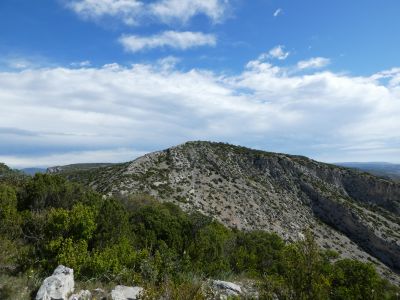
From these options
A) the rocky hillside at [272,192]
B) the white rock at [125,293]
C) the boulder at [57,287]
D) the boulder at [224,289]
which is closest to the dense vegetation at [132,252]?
the white rock at [125,293]

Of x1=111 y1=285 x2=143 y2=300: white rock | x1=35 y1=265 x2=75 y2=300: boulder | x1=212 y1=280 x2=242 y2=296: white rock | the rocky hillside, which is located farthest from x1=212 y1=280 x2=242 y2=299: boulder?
the rocky hillside

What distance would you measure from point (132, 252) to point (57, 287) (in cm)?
441

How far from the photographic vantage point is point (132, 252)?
12906mm

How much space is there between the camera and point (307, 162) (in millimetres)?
81750

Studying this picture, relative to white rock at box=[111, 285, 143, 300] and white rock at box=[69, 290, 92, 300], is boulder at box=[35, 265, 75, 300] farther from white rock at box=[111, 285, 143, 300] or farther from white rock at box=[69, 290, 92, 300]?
white rock at box=[111, 285, 143, 300]

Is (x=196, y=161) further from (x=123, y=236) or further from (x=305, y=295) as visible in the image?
(x=305, y=295)

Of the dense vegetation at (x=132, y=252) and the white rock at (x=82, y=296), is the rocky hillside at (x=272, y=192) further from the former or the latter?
the white rock at (x=82, y=296)

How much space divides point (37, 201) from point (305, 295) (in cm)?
1552

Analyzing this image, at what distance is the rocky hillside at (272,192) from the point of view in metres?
49.8

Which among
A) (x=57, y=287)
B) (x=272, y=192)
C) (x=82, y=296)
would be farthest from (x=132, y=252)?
(x=272, y=192)

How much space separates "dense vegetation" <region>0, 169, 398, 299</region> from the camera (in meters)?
7.97

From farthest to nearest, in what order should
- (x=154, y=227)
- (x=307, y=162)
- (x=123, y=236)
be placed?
(x=307, y=162) → (x=154, y=227) → (x=123, y=236)

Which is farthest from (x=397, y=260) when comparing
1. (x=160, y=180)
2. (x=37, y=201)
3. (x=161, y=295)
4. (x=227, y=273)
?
(x=161, y=295)

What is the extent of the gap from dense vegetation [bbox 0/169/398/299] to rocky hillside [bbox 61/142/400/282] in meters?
22.6
